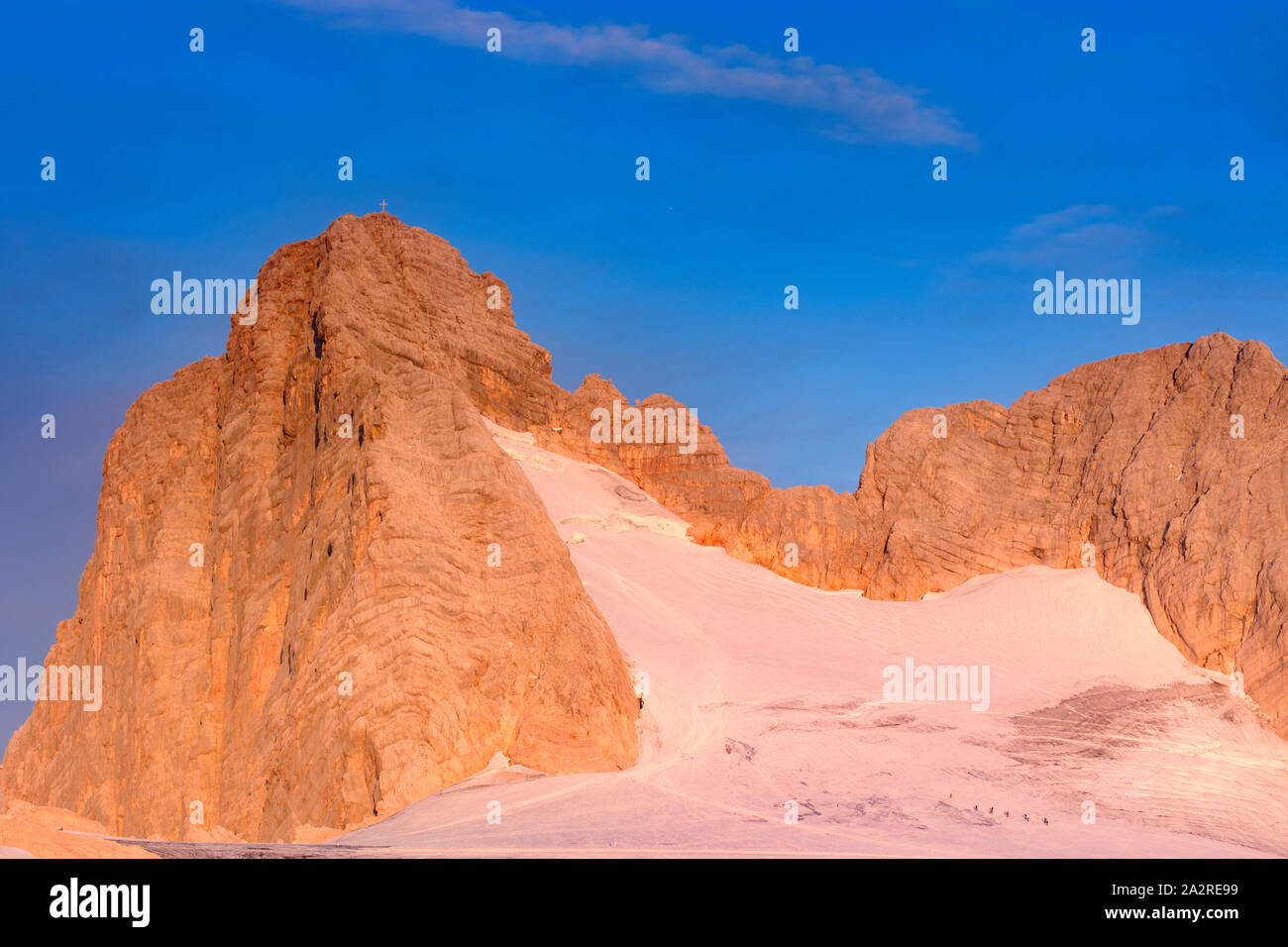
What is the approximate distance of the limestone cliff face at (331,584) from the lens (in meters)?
33.4

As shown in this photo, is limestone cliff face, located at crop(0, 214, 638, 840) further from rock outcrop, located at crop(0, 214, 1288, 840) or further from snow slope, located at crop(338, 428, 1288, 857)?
snow slope, located at crop(338, 428, 1288, 857)

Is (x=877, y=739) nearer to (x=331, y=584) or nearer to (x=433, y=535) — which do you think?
(x=433, y=535)

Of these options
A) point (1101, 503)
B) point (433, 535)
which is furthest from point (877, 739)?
point (1101, 503)

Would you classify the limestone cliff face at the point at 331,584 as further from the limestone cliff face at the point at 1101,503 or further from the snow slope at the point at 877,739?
the limestone cliff face at the point at 1101,503

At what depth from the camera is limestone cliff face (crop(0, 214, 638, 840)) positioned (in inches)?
1316

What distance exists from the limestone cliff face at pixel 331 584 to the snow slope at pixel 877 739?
8.49ft

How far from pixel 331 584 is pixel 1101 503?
28.3 m

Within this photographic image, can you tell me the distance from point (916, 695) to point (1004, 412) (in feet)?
60.3

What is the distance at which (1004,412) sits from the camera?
5547cm

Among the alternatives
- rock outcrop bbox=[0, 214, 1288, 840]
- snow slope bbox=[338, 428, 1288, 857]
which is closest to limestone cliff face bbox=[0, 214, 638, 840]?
rock outcrop bbox=[0, 214, 1288, 840]

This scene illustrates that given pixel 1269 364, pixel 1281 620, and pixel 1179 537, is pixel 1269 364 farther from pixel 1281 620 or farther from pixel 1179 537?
pixel 1281 620

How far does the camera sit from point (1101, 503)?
4962 cm

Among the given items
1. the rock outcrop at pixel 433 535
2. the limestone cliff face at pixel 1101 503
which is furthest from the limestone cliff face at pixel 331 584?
the limestone cliff face at pixel 1101 503
